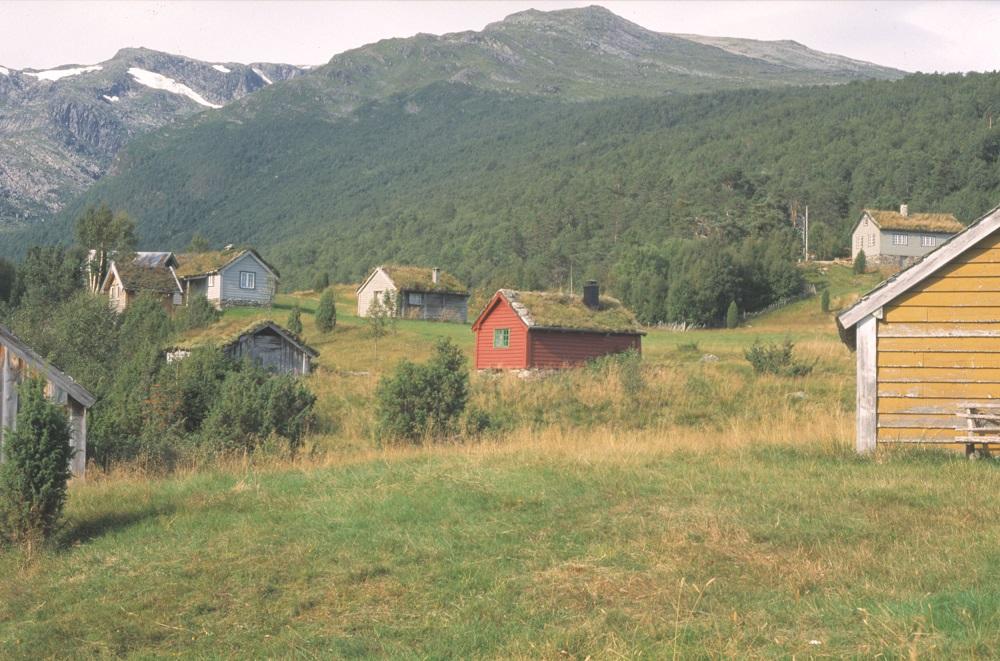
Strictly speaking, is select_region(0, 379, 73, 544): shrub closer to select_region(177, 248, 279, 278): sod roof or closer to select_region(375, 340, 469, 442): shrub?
select_region(375, 340, 469, 442): shrub

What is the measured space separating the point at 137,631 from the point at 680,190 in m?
160

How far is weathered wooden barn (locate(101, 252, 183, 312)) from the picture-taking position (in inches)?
2810

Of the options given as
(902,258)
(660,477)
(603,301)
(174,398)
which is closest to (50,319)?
(174,398)

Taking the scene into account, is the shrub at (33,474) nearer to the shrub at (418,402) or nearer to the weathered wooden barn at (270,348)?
the shrub at (418,402)

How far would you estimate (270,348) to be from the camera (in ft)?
144

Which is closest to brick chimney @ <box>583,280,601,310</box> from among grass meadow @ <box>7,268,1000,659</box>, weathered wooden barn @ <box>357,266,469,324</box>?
weathered wooden barn @ <box>357,266,469,324</box>

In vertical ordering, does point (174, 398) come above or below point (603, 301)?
below

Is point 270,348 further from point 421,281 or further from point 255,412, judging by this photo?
point 421,281

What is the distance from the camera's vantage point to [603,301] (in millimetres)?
49438

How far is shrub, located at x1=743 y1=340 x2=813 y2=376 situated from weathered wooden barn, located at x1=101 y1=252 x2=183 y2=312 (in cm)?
4474

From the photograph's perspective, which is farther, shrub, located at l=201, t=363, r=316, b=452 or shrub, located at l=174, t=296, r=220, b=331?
shrub, located at l=174, t=296, r=220, b=331

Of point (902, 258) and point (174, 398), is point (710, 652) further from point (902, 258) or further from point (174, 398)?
point (902, 258)

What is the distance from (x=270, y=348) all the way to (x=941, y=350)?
106ft

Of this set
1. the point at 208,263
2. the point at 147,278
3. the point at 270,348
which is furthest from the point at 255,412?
the point at 208,263
